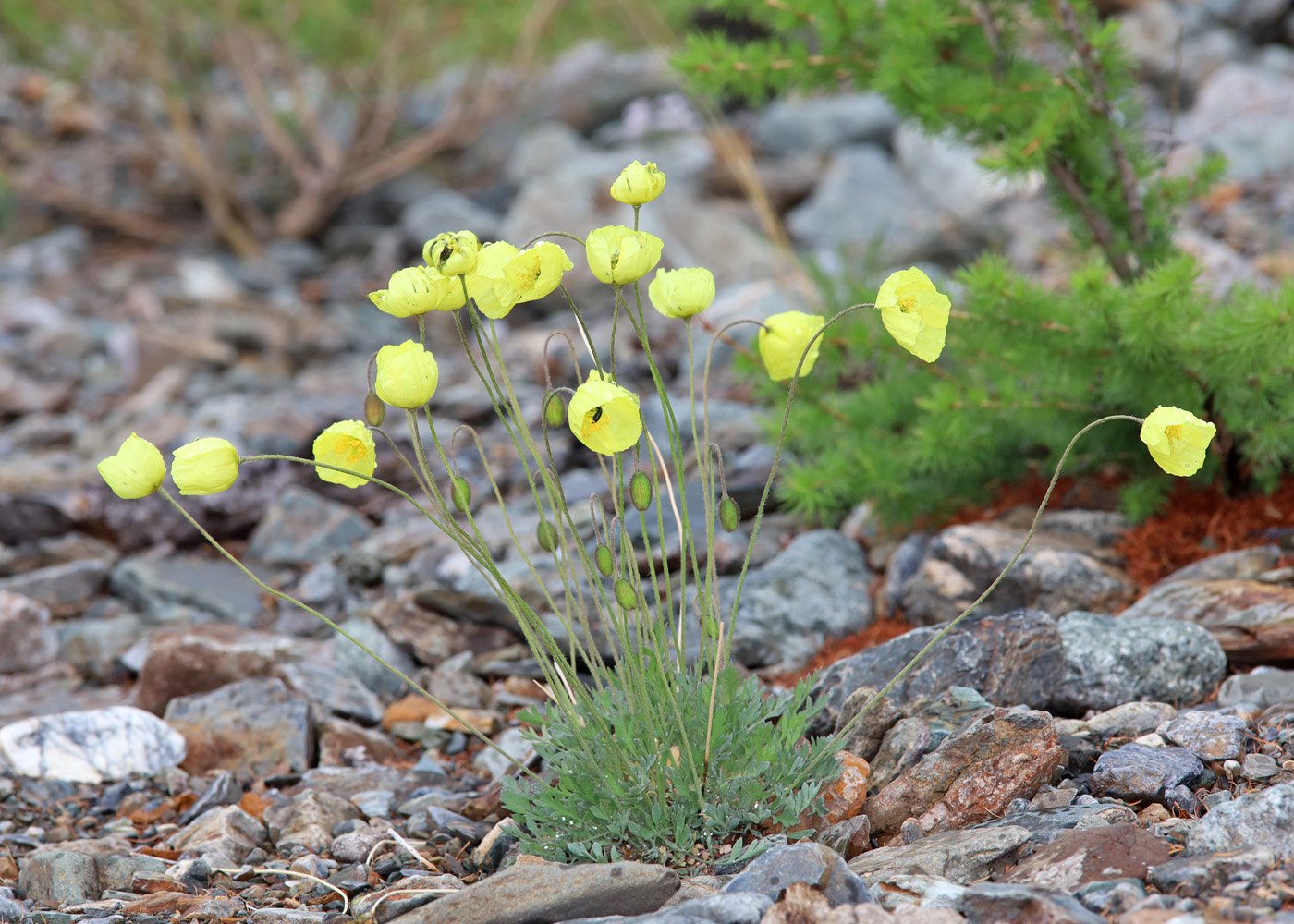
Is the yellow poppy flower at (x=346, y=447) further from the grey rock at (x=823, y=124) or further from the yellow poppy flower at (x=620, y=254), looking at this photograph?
the grey rock at (x=823, y=124)

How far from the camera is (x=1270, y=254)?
195 inches

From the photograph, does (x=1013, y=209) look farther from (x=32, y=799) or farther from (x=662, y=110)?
(x=32, y=799)

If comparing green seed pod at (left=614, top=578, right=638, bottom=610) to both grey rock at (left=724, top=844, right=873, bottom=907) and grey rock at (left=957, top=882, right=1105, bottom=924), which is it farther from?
grey rock at (left=957, top=882, right=1105, bottom=924)

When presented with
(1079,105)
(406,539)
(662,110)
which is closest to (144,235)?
(662,110)

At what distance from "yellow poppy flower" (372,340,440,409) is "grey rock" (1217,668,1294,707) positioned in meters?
1.75

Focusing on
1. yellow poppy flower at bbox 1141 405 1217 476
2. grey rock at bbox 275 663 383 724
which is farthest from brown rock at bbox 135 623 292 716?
yellow poppy flower at bbox 1141 405 1217 476

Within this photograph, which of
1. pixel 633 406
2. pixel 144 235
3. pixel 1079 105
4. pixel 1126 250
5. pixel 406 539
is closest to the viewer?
pixel 633 406

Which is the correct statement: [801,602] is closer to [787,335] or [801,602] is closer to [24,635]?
[787,335]

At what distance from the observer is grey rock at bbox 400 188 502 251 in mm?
7430

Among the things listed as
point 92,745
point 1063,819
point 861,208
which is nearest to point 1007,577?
point 1063,819

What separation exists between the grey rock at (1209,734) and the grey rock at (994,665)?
0.25m

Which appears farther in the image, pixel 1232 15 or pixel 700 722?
pixel 1232 15

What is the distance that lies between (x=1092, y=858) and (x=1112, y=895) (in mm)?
90

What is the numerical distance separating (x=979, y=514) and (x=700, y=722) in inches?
63.9
